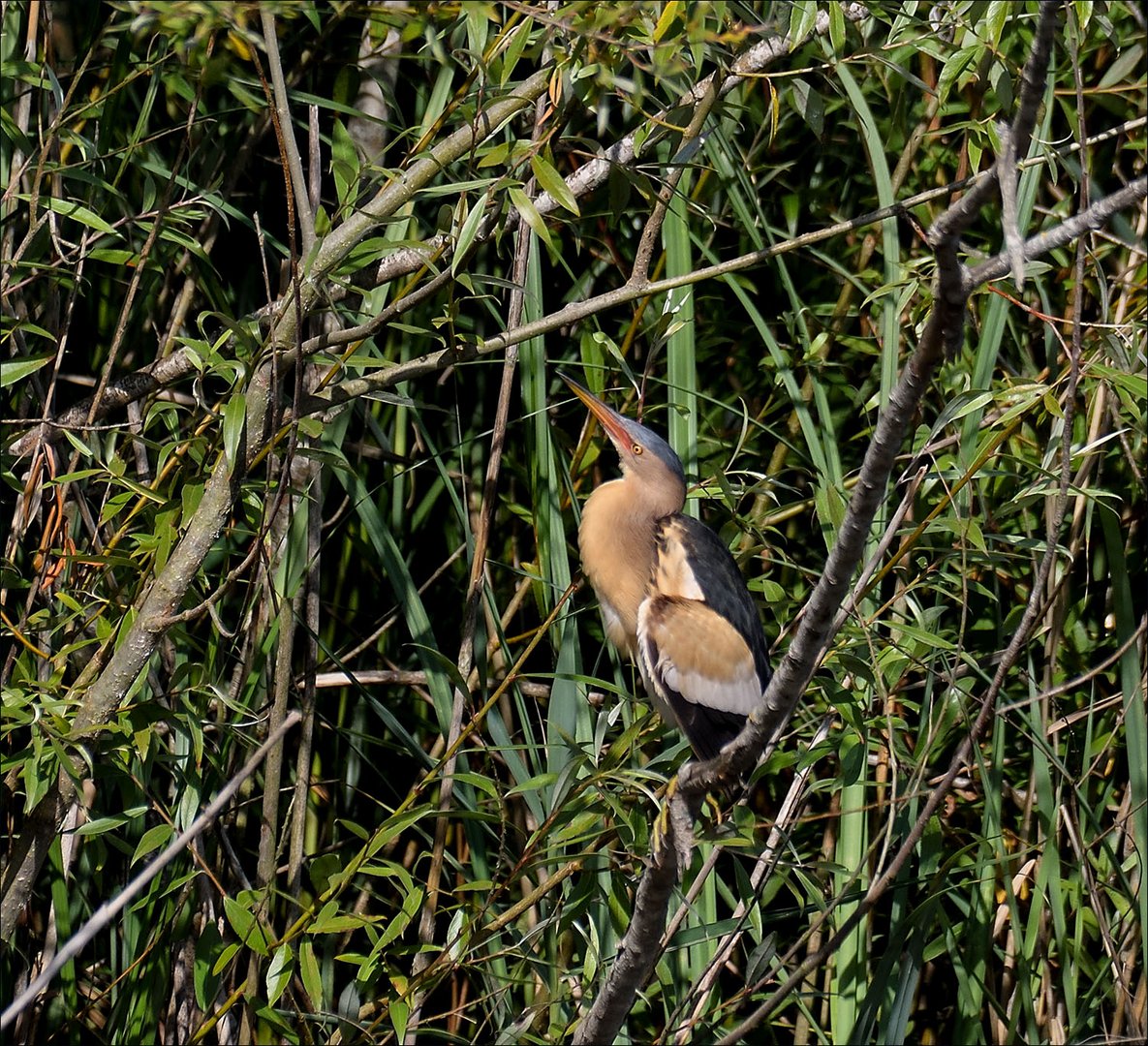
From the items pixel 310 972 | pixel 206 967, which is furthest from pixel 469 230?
pixel 206 967

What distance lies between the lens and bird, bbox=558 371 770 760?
187cm

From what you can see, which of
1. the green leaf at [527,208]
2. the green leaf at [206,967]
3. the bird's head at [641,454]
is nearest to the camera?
the green leaf at [527,208]

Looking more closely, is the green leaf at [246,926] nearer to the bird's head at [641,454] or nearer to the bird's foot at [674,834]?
the bird's foot at [674,834]

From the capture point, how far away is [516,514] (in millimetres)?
2160

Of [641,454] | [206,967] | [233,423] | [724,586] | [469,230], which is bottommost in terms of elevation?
[206,967]

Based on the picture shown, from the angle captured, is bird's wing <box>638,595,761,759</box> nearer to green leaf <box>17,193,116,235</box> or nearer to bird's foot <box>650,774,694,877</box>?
bird's foot <box>650,774,694,877</box>

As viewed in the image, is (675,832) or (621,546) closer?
(675,832)

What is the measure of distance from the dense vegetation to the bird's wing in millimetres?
73

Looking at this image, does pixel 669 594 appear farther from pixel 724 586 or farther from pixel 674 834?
pixel 674 834

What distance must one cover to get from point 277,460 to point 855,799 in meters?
0.94

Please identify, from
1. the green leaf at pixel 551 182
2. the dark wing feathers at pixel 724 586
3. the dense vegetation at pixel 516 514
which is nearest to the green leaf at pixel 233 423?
the dense vegetation at pixel 516 514

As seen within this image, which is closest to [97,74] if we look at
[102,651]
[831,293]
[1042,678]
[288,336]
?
[288,336]

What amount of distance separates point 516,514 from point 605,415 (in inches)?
10.1

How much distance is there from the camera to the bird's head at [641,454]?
6.55 feet
